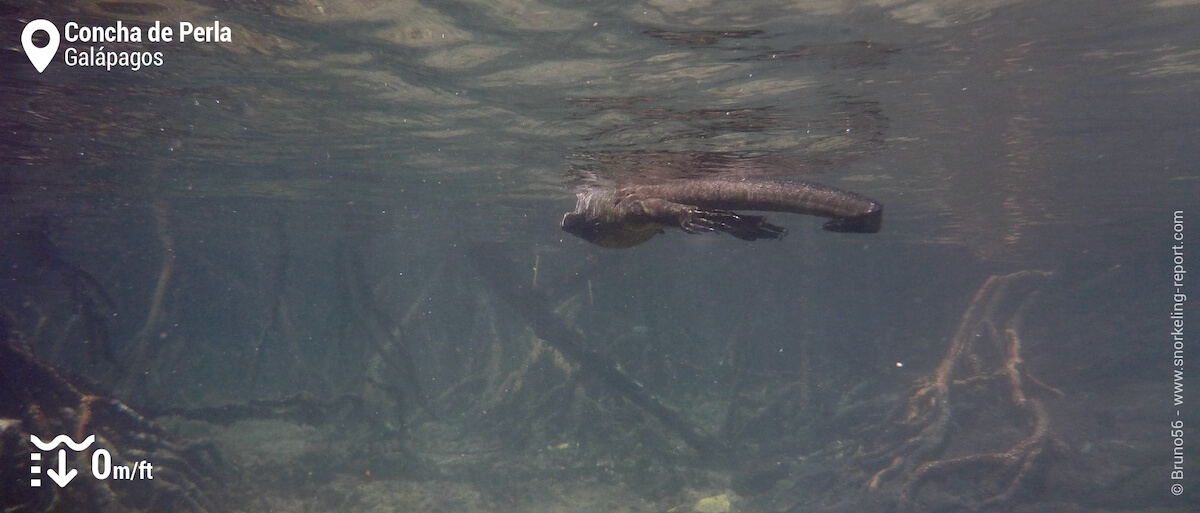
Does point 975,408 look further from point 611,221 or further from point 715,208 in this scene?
point 611,221

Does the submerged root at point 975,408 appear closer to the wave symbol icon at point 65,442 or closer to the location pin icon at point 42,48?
the wave symbol icon at point 65,442

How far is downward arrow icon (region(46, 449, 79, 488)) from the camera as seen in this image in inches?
388

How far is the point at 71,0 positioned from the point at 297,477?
545 inches

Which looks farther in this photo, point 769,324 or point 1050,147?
point 769,324

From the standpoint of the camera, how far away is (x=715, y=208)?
5.55 metres

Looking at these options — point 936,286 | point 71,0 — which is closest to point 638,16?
point 71,0

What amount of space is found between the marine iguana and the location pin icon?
10179 mm

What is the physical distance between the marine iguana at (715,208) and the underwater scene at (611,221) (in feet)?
0.13

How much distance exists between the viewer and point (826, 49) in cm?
920

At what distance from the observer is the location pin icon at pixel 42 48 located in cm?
933

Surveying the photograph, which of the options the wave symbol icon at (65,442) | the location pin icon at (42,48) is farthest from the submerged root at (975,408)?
the location pin icon at (42,48)

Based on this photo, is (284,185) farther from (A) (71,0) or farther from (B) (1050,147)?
(B) (1050,147)

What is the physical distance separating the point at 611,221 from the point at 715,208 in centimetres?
110

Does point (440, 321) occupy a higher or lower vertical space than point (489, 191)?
lower
